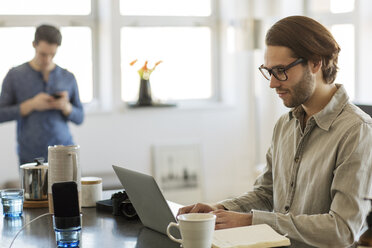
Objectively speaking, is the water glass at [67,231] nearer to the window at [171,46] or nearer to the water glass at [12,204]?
the water glass at [12,204]

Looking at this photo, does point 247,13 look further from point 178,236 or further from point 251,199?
point 178,236

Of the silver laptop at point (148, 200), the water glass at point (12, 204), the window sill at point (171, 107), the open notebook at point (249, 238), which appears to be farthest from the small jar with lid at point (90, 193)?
the window sill at point (171, 107)

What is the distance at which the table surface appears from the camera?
72.0 inches

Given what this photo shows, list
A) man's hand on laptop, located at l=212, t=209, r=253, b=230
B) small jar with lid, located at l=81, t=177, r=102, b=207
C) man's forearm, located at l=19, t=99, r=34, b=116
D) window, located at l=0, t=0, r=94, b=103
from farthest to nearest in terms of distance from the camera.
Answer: window, located at l=0, t=0, r=94, b=103
man's forearm, located at l=19, t=99, r=34, b=116
small jar with lid, located at l=81, t=177, r=102, b=207
man's hand on laptop, located at l=212, t=209, r=253, b=230

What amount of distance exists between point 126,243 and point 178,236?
16 cm

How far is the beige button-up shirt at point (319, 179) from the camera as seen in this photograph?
1913 mm

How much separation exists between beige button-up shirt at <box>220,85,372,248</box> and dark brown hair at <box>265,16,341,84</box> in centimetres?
16

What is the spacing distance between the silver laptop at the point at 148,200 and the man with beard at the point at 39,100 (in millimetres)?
1951

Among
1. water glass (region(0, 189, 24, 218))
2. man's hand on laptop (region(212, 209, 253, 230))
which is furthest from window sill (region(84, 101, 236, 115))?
man's hand on laptop (region(212, 209, 253, 230))

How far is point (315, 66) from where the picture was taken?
2.17 m

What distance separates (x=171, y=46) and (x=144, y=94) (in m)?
0.59

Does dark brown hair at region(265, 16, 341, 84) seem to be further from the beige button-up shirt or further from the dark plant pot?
the dark plant pot

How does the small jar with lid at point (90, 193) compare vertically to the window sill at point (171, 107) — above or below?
below

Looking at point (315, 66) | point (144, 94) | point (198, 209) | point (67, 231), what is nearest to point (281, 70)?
point (315, 66)
